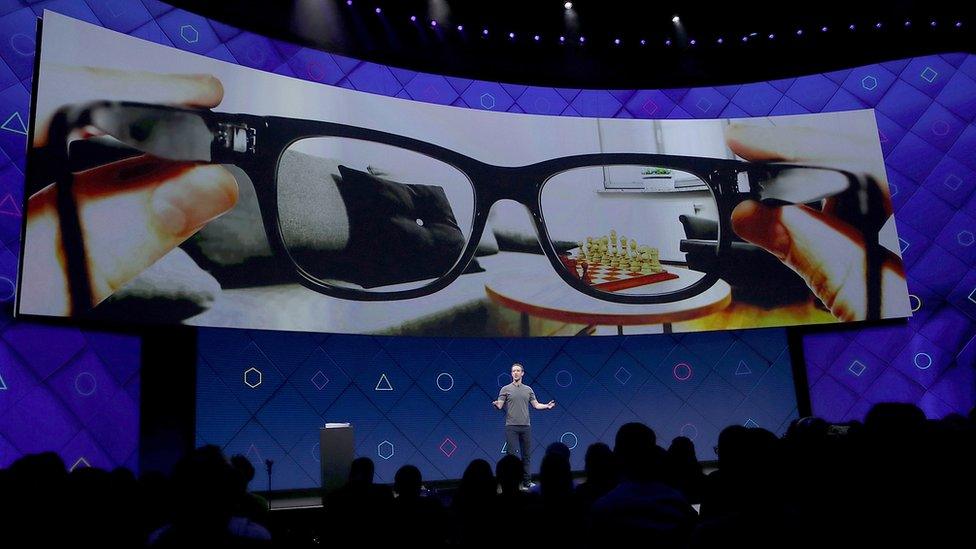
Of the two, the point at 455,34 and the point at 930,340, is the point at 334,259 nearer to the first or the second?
the point at 455,34

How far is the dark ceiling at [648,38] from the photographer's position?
273 inches

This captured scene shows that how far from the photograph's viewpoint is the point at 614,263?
21.5ft

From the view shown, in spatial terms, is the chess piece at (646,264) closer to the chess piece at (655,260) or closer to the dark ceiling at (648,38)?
the chess piece at (655,260)

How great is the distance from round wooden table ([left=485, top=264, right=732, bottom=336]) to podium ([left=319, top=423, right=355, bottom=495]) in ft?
6.69

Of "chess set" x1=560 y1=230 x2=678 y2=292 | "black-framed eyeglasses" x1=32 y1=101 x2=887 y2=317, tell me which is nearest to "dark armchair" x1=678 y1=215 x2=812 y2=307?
"black-framed eyeglasses" x1=32 y1=101 x2=887 y2=317

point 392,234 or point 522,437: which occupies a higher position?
point 392,234

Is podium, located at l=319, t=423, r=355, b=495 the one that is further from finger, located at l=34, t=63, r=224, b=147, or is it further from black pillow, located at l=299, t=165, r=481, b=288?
finger, located at l=34, t=63, r=224, b=147

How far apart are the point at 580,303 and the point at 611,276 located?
1.45 feet

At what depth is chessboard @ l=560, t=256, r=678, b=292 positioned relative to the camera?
6438 millimetres

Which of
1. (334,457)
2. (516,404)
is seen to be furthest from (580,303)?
(334,457)

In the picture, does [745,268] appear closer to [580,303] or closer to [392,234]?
[580,303]

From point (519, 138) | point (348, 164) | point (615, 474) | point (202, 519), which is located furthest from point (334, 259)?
point (202, 519)

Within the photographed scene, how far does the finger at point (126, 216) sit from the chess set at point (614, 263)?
3224 mm

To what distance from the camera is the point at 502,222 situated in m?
6.29
